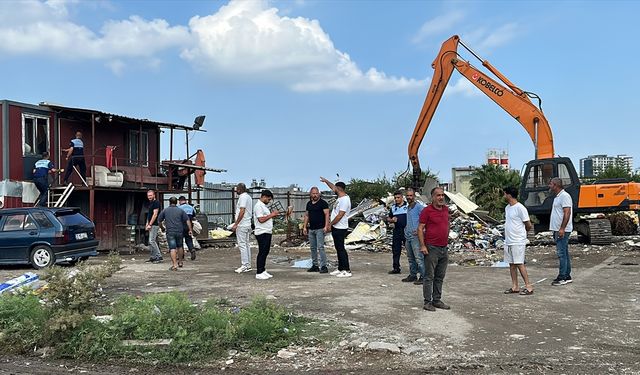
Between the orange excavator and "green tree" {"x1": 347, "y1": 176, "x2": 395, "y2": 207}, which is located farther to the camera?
"green tree" {"x1": 347, "y1": 176, "x2": 395, "y2": 207}

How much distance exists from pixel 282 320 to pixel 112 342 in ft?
6.37

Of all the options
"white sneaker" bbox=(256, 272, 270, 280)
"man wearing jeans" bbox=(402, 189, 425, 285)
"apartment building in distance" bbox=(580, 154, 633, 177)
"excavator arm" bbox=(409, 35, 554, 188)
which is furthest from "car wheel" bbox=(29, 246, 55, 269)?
"apartment building in distance" bbox=(580, 154, 633, 177)

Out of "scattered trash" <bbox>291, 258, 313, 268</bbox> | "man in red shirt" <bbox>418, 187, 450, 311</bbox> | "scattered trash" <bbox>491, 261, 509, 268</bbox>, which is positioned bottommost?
"scattered trash" <bbox>491, 261, 509, 268</bbox>

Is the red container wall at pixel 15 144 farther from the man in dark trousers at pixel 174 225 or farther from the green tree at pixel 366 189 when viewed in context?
the green tree at pixel 366 189

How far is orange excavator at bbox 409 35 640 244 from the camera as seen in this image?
673 inches

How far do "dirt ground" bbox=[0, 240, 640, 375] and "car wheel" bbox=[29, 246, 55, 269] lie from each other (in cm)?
40

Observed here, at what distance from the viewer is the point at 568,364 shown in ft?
18.7

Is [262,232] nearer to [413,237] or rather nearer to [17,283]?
[413,237]

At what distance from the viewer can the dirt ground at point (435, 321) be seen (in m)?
5.78

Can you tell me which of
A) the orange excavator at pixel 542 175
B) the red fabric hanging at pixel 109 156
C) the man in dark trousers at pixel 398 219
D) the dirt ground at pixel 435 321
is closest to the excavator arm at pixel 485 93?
the orange excavator at pixel 542 175

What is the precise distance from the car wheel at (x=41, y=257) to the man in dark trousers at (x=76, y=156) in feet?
16.4

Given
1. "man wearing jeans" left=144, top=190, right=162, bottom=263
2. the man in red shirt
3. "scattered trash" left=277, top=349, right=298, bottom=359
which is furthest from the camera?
"man wearing jeans" left=144, top=190, right=162, bottom=263

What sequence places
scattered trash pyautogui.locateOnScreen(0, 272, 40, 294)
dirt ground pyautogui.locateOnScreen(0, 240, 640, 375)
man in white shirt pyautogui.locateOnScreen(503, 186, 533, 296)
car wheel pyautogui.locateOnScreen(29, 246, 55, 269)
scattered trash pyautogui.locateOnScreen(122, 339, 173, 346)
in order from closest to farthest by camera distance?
dirt ground pyautogui.locateOnScreen(0, 240, 640, 375), scattered trash pyautogui.locateOnScreen(122, 339, 173, 346), scattered trash pyautogui.locateOnScreen(0, 272, 40, 294), man in white shirt pyautogui.locateOnScreen(503, 186, 533, 296), car wheel pyautogui.locateOnScreen(29, 246, 55, 269)

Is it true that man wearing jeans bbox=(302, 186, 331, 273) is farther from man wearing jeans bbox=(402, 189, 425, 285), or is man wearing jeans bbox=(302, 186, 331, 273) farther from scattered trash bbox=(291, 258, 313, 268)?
man wearing jeans bbox=(402, 189, 425, 285)
